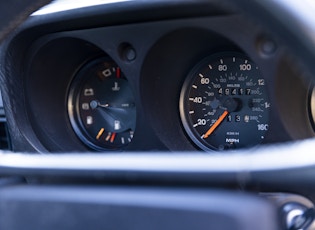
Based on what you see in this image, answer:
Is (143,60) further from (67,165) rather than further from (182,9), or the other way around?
(67,165)

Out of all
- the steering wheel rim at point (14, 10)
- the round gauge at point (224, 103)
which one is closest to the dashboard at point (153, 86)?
the round gauge at point (224, 103)

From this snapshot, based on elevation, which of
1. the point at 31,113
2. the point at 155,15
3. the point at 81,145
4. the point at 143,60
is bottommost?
the point at 81,145

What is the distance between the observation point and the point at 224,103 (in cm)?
194

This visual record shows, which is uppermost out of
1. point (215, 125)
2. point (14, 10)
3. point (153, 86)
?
point (14, 10)

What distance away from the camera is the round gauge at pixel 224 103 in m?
1.89

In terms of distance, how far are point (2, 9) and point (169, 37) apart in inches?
30.7

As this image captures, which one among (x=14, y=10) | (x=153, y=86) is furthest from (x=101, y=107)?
(x=14, y=10)

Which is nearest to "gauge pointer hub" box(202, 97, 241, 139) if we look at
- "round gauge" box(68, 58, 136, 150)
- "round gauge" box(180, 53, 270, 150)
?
"round gauge" box(180, 53, 270, 150)

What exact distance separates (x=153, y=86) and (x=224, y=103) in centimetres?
24

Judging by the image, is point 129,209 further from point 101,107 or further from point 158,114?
point 101,107

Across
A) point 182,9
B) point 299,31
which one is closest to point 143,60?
point 182,9

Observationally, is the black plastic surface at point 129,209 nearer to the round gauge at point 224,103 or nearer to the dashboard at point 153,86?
the dashboard at point 153,86

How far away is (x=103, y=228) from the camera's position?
95 cm

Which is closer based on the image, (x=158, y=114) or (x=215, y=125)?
(x=158, y=114)
